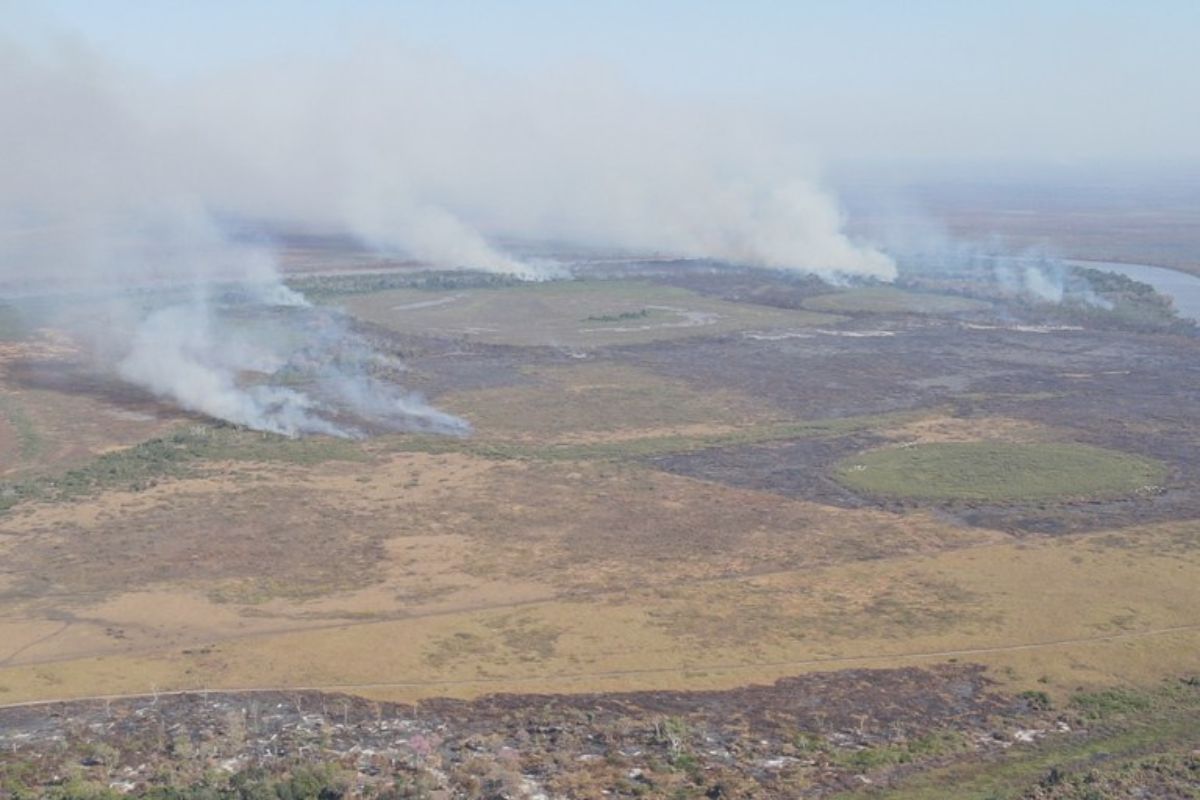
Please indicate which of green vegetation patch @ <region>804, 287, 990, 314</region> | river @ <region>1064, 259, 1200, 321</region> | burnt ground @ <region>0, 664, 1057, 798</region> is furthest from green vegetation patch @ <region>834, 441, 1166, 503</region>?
river @ <region>1064, 259, 1200, 321</region>

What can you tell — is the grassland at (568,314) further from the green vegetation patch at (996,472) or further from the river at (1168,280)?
the green vegetation patch at (996,472)

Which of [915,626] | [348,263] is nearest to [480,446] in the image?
[915,626]

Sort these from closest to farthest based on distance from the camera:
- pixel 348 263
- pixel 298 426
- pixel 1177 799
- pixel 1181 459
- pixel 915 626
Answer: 1. pixel 1177 799
2. pixel 915 626
3. pixel 1181 459
4. pixel 298 426
5. pixel 348 263

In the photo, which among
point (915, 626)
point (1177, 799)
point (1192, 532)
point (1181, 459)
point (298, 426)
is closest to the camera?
point (1177, 799)

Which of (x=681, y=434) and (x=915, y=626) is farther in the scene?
(x=681, y=434)

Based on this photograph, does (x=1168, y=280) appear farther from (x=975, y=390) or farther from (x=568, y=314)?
(x=975, y=390)

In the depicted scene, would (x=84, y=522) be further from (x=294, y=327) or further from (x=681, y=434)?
(x=294, y=327)

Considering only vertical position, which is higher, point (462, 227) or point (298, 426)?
point (462, 227)
